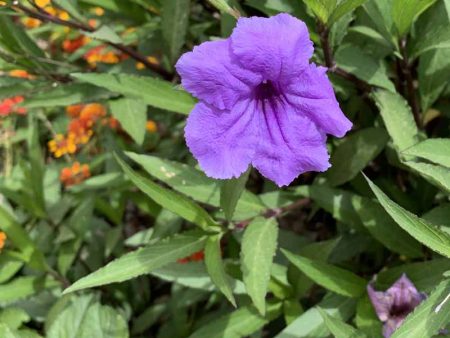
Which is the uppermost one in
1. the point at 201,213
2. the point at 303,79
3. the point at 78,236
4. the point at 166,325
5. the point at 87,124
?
the point at 303,79

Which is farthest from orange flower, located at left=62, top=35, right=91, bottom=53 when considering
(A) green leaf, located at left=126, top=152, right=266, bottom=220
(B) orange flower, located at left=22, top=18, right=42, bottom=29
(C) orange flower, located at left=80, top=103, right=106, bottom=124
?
(A) green leaf, located at left=126, top=152, right=266, bottom=220

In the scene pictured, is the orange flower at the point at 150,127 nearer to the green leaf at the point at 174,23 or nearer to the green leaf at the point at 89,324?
the green leaf at the point at 174,23

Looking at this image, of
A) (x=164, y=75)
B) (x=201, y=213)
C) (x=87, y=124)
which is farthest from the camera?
(x=87, y=124)

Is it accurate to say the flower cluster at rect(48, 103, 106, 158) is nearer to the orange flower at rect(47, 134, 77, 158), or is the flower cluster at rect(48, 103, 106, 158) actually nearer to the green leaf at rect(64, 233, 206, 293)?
the orange flower at rect(47, 134, 77, 158)

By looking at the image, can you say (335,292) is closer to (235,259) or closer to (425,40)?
(235,259)

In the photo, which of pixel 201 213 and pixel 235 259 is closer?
pixel 201 213

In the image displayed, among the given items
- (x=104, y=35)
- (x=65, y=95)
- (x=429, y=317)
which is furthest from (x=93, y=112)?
(x=429, y=317)

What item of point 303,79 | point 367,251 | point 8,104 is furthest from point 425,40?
point 8,104
